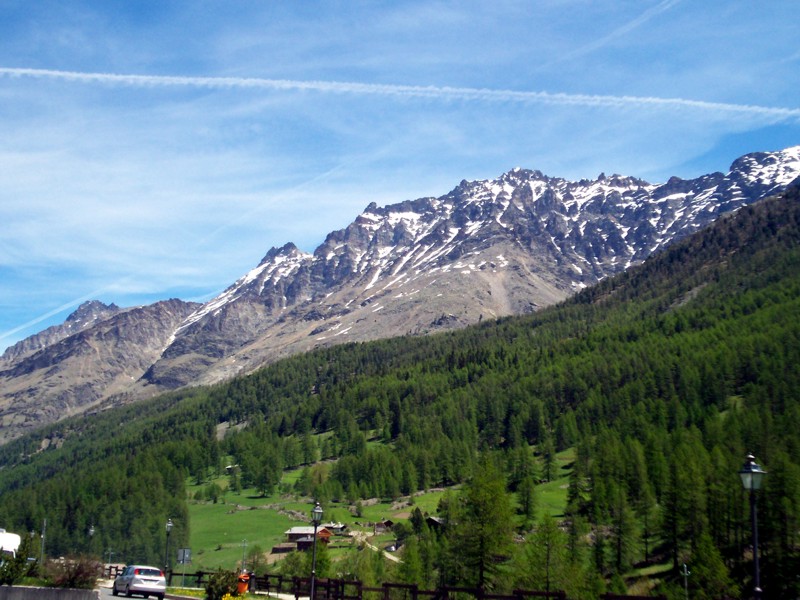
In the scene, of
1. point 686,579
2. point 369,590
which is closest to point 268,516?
point 686,579

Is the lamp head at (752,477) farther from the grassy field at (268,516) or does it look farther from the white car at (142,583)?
the grassy field at (268,516)

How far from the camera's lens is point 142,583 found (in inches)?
1533

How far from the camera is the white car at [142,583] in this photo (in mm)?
38906

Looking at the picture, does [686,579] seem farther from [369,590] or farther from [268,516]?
[268,516]

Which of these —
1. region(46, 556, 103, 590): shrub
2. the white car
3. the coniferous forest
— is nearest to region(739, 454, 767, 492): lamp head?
region(46, 556, 103, 590): shrub

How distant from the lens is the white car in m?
38.9

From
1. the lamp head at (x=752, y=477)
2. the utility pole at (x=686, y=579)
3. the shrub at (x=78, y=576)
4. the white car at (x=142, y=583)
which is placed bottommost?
the utility pole at (x=686, y=579)

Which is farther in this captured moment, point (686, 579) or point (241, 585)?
point (686, 579)

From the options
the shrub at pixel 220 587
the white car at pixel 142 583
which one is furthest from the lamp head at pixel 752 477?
the white car at pixel 142 583

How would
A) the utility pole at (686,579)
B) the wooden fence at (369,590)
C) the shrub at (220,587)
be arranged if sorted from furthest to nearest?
the utility pole at (686,579) → the shrub at (220,587) → the wooden fence at (369,590)

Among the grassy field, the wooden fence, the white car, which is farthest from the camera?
the grassy field

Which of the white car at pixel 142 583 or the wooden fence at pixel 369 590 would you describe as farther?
the white car at pixel 142 583

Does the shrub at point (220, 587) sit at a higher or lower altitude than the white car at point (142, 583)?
higher

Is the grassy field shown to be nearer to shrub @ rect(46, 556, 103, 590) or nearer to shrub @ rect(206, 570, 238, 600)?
shrub @ rect(46, 556, 103, 590)
